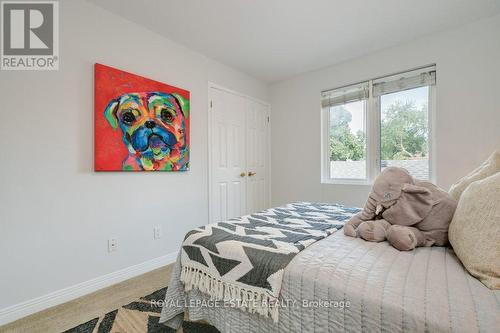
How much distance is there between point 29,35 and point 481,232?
9.89 feet

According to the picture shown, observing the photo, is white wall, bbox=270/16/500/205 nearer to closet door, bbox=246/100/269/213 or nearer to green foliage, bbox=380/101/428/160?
green foliage, bbox=380/101/428/160

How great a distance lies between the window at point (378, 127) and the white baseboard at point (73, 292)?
2.55 m

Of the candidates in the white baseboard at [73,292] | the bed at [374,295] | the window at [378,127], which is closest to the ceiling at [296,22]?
the window at [378,127]

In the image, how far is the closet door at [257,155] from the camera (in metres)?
3.58

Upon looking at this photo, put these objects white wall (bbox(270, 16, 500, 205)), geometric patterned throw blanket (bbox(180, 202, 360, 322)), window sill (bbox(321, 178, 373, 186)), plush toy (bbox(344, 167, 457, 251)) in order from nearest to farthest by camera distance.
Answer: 1. geometric patterned throw blanket (bbox(180, 202, 360, 322))
2. plush toy (bbox(344, 167, 457, 251))
3. white wall (bbox(270, 16, 500, 205))
4. window sill (bbox(321, 178, 373, 186))

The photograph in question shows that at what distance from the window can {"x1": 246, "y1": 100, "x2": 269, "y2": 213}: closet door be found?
3.20 ft

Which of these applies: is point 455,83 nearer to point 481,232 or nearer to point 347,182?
point 347,182

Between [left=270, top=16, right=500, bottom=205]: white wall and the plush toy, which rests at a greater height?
[left=270, top=16, right=500, bottom=205]: white wall

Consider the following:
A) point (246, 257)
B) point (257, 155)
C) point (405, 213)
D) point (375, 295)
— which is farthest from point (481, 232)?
point (257, 155)

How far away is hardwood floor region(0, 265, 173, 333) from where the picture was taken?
4.97 ft

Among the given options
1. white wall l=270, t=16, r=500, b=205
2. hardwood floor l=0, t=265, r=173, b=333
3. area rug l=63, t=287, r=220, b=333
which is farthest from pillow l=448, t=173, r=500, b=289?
hardwood floor l=0, t=265, r=173, b=333

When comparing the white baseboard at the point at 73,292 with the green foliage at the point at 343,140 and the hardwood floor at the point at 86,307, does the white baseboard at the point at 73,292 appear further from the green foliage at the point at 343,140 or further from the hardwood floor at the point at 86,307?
the green foliage at the point at 343,140

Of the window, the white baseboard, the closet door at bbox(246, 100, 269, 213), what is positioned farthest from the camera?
the closet door at bbox(246, 100, 269, 213)

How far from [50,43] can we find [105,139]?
0.82m
